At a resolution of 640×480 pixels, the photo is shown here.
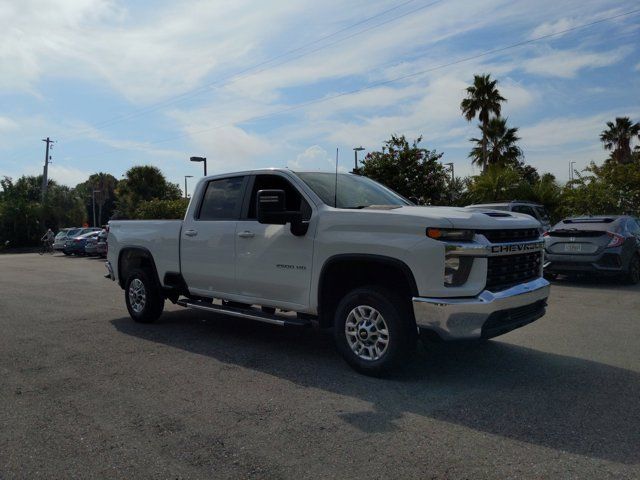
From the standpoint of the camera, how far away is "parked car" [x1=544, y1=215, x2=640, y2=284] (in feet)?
36.7

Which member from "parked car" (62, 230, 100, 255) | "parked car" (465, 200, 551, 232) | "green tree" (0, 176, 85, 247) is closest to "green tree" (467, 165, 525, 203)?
"parked car" (465, 200, 551, 232)

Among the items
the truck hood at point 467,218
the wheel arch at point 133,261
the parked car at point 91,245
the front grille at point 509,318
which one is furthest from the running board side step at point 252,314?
the parked car at point 91,245

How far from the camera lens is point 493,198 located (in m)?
24.9

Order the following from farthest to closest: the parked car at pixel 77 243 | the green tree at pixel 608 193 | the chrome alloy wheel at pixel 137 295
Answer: the parked car at pixel 77 243 < the green tree at pixel 608 193 < the chrome alloy wheel at pixel 137 295

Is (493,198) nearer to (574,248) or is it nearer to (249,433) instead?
(574,248)

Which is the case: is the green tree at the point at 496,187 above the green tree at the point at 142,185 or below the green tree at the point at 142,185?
below

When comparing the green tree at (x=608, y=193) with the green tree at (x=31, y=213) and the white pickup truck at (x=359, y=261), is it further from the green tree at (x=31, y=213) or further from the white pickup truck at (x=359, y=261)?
the green tree at (x=31, y=213)

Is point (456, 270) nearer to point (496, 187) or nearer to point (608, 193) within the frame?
point (608, 193)

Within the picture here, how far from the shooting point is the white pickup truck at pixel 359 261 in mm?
4676

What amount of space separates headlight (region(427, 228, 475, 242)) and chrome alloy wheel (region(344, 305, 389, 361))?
0.87 metres

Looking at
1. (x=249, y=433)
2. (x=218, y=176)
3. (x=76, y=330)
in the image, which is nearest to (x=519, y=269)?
(x=249, y=433)

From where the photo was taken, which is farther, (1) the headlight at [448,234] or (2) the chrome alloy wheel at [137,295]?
→ (2) the chrome alloy wheel at [137,295]

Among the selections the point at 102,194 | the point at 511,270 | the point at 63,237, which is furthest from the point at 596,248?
the point at 102,194

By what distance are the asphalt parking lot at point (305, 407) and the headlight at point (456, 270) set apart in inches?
36.5
